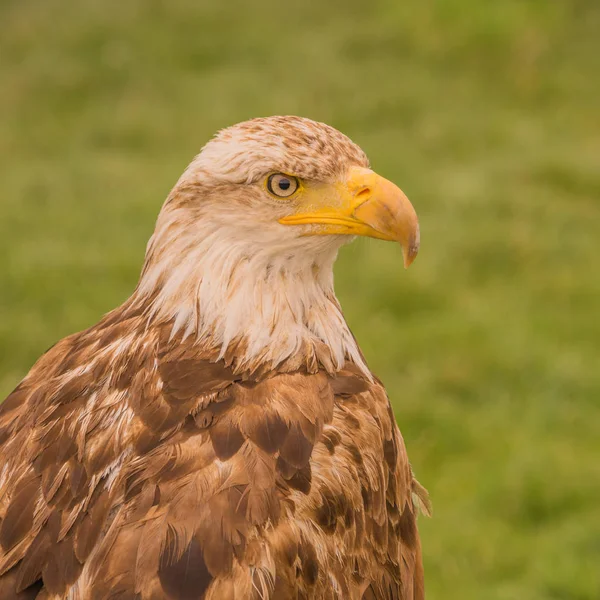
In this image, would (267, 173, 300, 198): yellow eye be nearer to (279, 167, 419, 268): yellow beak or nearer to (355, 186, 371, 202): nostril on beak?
(279, 167, 419, 268): yellow beak

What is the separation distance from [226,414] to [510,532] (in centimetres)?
312

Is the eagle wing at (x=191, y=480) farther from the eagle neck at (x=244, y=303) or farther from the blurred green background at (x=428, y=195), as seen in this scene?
the blurred green background at (x=428, y=195)

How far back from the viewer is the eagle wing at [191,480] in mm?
3035

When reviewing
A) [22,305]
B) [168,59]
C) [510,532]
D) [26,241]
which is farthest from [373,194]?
[168,59]

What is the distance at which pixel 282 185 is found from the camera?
11.5 ft

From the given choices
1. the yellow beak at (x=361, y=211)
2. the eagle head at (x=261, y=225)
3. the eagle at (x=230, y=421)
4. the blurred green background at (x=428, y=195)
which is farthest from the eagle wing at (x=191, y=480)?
the blurred green background at (x=428, y=195)

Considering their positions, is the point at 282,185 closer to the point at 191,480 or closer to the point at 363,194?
the point at 363,194

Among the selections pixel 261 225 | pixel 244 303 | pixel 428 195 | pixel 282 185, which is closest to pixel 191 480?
pixel 244 303

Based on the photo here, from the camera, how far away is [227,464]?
3207 mm

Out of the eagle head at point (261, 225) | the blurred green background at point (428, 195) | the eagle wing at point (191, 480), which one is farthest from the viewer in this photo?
the blurred green background at point (428, 195)

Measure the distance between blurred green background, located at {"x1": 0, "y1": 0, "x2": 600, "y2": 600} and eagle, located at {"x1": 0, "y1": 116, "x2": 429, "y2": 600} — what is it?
249 cm

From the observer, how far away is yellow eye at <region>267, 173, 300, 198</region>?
3502 mm

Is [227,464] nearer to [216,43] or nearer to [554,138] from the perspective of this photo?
[554,138]

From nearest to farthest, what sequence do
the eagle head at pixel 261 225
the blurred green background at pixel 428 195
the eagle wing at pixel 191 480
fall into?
1. the eagle wing at pixel 191 480
2. the eagle head at pixel 261 225
3. the blurred green background at pixel 428 195
